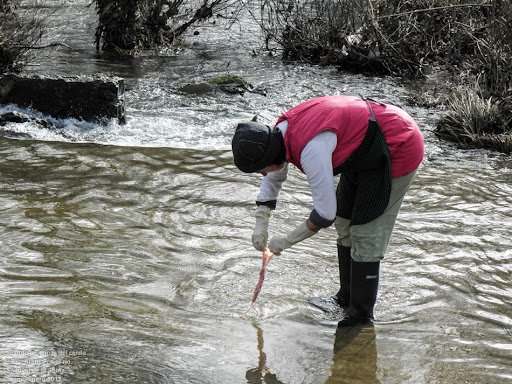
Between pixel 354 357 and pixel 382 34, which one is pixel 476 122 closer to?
pixel 382 34

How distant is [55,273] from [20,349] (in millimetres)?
1073

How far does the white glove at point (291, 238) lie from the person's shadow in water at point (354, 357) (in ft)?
1.90

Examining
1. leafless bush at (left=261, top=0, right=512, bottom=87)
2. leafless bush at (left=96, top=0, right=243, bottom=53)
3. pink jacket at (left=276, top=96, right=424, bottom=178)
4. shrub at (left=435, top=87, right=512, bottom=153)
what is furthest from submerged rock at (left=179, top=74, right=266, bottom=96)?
pink jacket at (left=276, top=96, right=424, bottom=178)

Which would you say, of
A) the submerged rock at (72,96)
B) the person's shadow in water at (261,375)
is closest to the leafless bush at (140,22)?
the submerged rock at (72,96)

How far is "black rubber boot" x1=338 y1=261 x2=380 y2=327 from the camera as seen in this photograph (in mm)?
4227

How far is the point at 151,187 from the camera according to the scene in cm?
670

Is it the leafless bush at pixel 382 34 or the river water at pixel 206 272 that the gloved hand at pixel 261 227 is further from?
the leafless bush at pixel 382 34

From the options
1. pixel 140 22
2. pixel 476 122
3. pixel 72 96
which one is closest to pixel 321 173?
pixel 476 122

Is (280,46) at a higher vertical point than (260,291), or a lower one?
higher

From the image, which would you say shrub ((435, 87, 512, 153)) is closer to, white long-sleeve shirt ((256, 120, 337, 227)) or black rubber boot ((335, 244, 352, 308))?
black rubber boot ((335, 244, 352, 308))

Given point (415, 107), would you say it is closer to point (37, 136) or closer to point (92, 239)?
point (37, 136)

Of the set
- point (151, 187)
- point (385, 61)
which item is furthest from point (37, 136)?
point (385, 61)

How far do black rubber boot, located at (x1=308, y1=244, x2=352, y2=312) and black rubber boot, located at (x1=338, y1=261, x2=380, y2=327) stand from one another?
0.62ft

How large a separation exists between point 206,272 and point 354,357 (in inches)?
49.8
